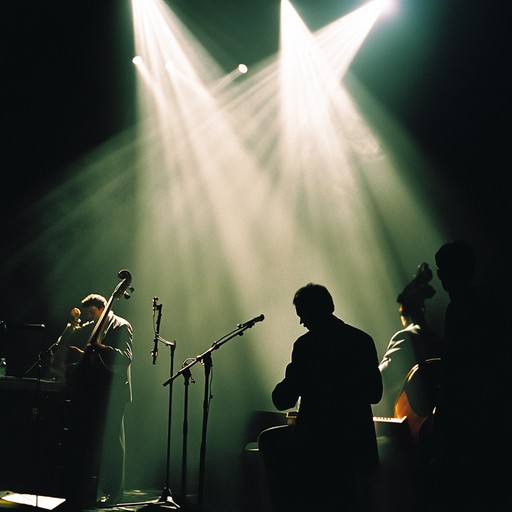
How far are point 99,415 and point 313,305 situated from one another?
2368mm

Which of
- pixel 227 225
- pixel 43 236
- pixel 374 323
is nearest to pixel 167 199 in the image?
pixel 227 225

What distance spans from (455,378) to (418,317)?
193 centimetres

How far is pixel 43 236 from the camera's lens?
6430mm

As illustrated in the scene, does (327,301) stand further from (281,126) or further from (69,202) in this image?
(69,202)

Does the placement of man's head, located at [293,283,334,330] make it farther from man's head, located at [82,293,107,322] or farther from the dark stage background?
the dark stage background

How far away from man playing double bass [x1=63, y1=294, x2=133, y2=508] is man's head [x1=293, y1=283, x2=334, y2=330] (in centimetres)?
211

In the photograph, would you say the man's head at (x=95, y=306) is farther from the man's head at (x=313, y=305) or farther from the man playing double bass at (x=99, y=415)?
the man's head at (x=313, y=305)

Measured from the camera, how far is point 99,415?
4168 mm

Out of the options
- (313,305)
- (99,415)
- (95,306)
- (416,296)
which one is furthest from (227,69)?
(313,305)

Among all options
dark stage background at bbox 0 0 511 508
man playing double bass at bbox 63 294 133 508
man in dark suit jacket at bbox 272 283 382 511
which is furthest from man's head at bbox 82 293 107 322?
man in dark suit jacket at bbox 272 283 382 511

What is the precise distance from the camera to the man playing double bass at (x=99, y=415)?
13.3 feet

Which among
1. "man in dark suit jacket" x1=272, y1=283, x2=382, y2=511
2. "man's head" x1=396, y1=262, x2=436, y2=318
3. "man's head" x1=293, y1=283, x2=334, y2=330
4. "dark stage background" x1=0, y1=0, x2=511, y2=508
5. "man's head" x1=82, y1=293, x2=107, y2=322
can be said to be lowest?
"man in dark suit jacket" x1=272, y1=283, x2=382, y2=511

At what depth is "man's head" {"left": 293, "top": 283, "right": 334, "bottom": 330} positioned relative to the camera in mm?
2656

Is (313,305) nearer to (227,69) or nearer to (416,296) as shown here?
(416,296)
